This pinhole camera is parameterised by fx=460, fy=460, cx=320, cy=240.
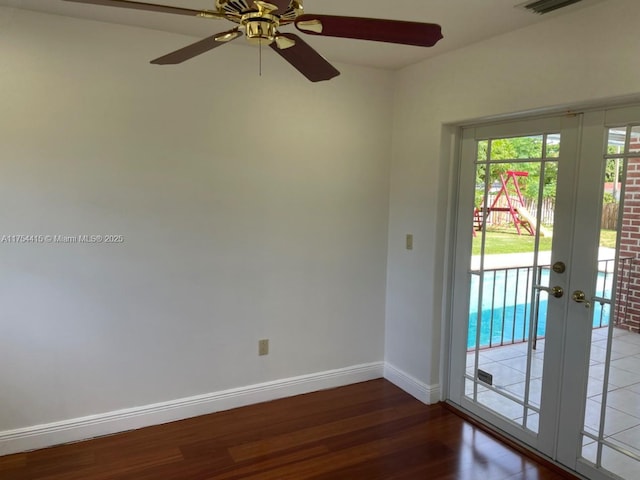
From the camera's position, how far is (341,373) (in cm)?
362

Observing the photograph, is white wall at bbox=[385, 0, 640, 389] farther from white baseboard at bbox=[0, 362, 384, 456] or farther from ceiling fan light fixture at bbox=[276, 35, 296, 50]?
ceiling fan light fixture at bbox=[276, 35, 296, 50]

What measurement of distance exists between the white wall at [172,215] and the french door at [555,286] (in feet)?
2.79

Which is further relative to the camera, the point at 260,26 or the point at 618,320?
the point at 618,320

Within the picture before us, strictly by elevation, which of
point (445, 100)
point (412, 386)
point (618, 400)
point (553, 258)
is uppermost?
point (445, 100)

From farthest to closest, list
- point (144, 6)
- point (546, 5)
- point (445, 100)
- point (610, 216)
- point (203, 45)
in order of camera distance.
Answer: point (445, 100)
point (610, 216)
point (546, 5)
point (203, 45)
point (144, 6)

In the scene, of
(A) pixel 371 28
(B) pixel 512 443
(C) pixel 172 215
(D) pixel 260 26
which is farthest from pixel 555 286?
(C) pixel 172 215

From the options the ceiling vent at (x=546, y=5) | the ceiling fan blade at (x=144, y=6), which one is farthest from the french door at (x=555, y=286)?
the ceiling fan blade at (x=144, y=6)

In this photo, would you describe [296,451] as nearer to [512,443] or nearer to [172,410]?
[172,410]

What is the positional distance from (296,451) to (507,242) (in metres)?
1.82

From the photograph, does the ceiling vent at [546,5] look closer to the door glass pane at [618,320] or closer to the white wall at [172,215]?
the door glass pane at [618,320]

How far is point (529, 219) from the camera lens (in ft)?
8.93

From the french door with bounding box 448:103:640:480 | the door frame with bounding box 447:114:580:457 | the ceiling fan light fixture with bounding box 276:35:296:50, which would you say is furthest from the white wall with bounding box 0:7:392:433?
→ the ceiling fan light fixture with bounding box 276:35:296:50

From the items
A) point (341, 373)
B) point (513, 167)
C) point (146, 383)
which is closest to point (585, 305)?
point (513, 167)

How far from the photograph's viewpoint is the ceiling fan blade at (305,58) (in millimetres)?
1492
